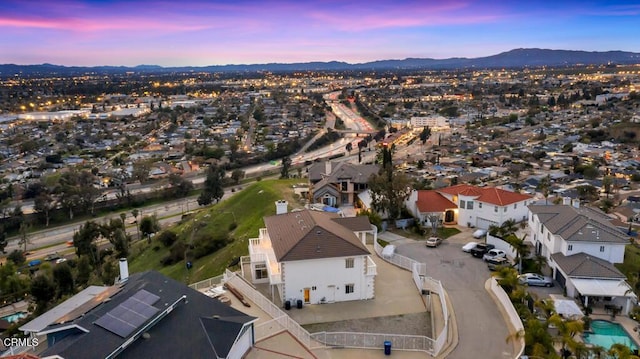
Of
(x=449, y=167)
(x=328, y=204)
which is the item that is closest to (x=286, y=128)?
(x=449, y=167)

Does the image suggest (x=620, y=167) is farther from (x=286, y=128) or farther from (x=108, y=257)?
(x=286, y=128)

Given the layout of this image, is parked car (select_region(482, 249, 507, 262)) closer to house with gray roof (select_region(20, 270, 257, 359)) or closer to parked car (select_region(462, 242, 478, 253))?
parked car (select_region(462, 242, 478, 253))

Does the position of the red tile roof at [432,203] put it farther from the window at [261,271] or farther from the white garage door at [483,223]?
the window at [261,271]

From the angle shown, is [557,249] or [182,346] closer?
[182,346]

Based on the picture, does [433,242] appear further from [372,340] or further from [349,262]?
[372,340]

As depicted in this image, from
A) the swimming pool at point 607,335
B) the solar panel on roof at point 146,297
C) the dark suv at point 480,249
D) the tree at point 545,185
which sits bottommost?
the tree at point 545,185

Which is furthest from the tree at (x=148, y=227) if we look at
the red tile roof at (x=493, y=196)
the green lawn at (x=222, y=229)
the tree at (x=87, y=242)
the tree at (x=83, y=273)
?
the red tile roof at (x=493, y=196)
